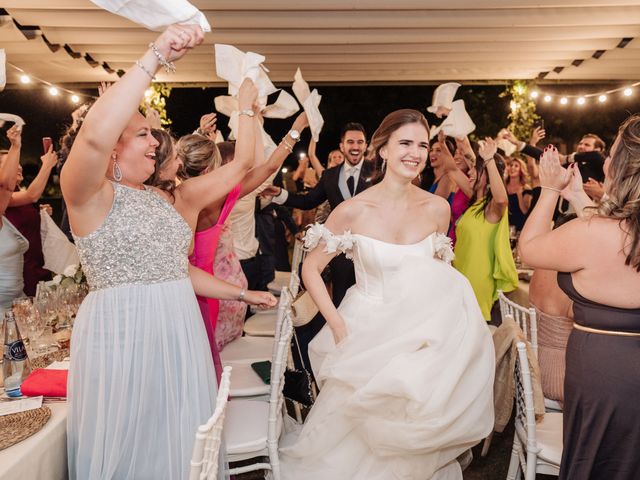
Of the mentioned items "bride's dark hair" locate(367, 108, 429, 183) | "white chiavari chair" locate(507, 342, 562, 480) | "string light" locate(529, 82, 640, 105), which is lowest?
"white chiavari chair" locate(507, 342, 562, 480)

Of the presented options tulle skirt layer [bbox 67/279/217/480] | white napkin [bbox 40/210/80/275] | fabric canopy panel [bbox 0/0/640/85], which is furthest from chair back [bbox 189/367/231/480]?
fabric canopy panel [bbox 0/0/640/85]

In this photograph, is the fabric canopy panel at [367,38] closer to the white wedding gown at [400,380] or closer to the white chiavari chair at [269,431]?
the white wedding gown at [400,380]

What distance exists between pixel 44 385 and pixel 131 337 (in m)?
0.41

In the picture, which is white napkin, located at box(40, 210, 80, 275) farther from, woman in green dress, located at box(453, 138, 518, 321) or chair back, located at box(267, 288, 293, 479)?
woman in green dress, located at box(453, 138, 518, 321)

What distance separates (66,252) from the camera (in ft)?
10.4

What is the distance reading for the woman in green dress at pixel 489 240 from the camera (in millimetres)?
3557

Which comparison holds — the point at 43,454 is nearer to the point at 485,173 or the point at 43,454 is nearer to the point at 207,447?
the point at 207,447

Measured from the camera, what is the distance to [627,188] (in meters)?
1.63

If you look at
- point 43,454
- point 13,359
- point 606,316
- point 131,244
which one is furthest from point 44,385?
point 606,316

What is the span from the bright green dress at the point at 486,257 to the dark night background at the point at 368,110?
1560 millimetres

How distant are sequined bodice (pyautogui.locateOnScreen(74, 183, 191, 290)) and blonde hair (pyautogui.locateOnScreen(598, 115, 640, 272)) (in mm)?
1384

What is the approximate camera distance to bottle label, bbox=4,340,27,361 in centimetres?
174

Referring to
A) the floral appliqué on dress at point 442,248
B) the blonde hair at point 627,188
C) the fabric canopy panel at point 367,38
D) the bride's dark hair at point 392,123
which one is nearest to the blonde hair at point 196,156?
the bride's dark hair at point 392,123

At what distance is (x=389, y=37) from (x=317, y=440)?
4622mm
